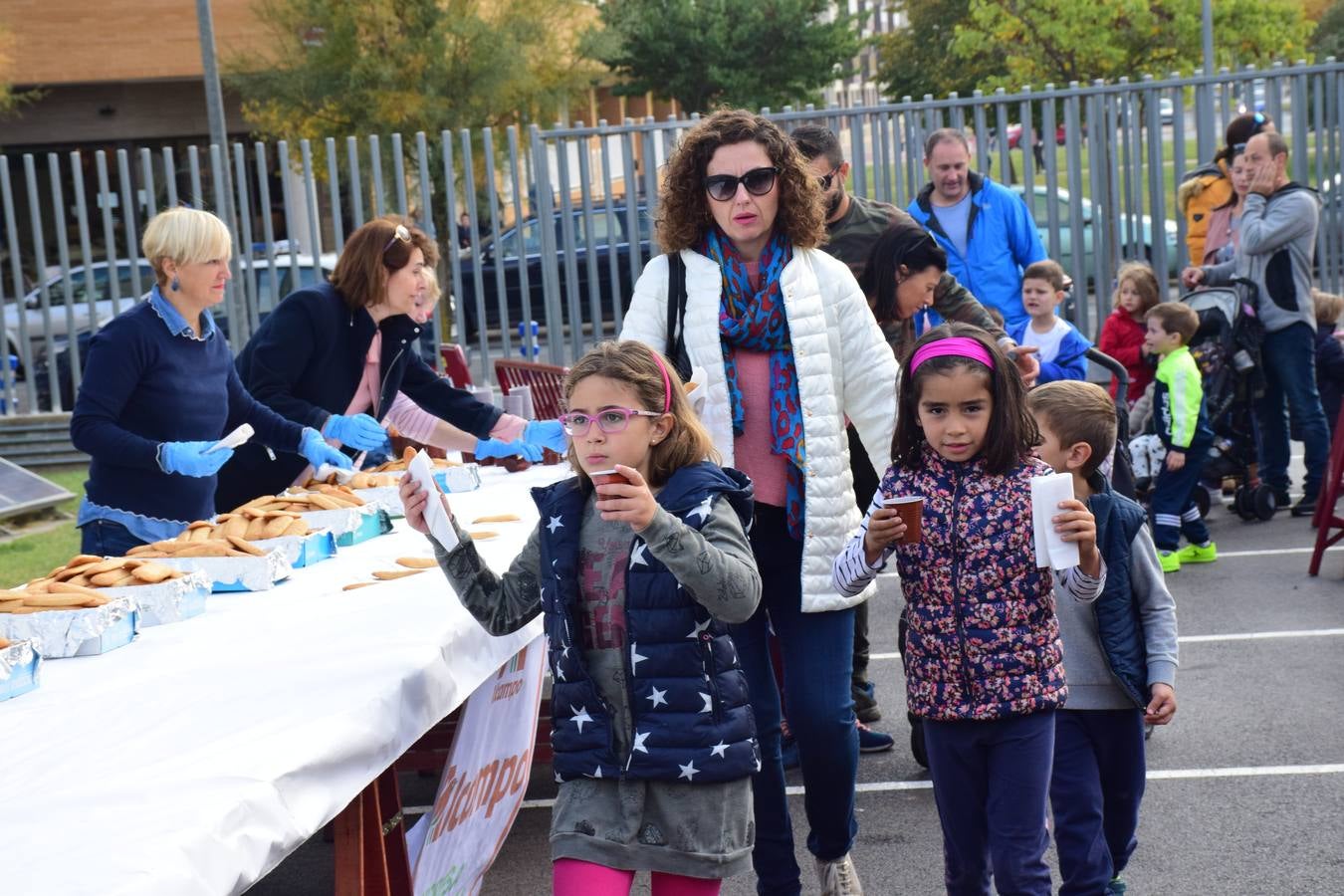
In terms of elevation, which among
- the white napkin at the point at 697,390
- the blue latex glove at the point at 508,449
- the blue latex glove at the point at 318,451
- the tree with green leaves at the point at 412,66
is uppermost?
the tree with green leaves at the point at 412,66

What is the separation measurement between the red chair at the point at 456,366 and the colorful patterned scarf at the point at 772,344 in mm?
5492

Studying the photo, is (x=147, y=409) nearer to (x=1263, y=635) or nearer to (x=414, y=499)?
(x=414, y=499)

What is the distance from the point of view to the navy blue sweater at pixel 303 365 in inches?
209

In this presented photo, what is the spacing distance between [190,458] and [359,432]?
2.30 feet

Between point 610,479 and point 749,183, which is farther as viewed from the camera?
point 749,183

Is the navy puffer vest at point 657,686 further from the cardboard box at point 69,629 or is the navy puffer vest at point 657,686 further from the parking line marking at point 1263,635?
the parking line marking at point 1263,635

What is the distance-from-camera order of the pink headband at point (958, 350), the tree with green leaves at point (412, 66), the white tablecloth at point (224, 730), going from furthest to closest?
the tree with green leaves at point (412, 66), the pink headband at point (958, 350), the white tablecloth at point (224, 730)

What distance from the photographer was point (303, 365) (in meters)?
5.37

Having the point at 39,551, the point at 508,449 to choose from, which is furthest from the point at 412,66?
the point at 508,449

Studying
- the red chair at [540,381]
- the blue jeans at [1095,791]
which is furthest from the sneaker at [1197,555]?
the blue jeans at [1095,791]

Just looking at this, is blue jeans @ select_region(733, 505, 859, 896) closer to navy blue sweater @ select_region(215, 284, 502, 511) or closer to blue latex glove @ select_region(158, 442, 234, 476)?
blue latex glove @ select_region(158, 442, 234, 476)

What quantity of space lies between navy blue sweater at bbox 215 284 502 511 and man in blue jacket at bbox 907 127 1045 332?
311 centimetres

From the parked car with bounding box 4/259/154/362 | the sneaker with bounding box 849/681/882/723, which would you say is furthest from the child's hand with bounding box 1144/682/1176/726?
the parked car with bounding box 4/259/154/362

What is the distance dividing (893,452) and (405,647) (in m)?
1.09
